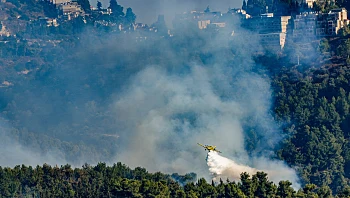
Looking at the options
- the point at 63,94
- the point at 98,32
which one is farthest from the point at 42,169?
the point at 98,32

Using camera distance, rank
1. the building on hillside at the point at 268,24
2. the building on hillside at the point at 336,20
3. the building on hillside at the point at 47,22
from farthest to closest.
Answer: the building on hillside at the point at 47,22, the building on hillside at the point at 268,24, the building on hillside at the point at 336,20

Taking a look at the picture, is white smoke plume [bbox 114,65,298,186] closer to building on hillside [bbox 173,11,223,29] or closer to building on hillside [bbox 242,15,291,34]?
building on hillside [bbox 242,15,291,34]

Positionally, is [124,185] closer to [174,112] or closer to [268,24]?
[174,112]

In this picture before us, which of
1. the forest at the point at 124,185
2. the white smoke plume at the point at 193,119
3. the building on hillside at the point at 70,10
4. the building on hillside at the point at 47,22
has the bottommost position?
the forest at the point at 124,185

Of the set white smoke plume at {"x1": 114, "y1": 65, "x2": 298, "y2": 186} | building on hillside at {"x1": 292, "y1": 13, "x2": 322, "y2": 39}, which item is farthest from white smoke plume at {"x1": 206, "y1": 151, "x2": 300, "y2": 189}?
building on hillside at {"x1": 292, "y1": 13, "x2": 322, "y2": 39}

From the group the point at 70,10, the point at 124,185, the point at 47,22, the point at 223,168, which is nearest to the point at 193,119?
the point at 223,168

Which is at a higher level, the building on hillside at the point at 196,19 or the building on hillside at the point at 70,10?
the building on hillside at the point at 70,10

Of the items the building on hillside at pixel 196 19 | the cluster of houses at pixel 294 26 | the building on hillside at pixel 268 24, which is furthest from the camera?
the building on hillside at pixel 196 19

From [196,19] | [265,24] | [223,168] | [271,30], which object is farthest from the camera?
[196,19]

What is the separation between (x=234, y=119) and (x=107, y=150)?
10.6 m

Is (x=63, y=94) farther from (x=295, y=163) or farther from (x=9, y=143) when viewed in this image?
(x=295, y=163)

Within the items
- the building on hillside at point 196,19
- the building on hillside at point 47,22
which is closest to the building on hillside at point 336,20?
the building on hillside at point 196,19

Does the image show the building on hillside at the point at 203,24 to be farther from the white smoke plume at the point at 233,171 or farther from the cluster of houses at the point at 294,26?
the white smoke plume at the point at 233,171

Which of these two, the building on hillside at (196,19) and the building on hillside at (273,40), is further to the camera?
the building on hillside at (196,19)
